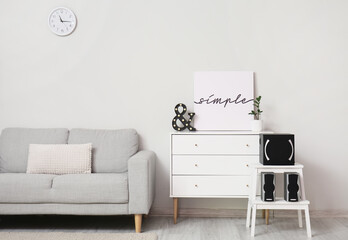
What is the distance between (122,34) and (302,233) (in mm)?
2524

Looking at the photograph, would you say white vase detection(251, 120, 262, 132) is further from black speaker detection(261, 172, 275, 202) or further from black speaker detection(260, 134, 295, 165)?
black speaker detection(261, 172, 275, 202)

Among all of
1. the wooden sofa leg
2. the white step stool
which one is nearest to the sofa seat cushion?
the wooden sofa leg

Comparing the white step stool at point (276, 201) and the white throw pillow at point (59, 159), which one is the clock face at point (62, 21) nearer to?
the white throw pillow at point (59, 159)

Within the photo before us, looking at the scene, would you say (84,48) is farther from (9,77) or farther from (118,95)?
(9,77)

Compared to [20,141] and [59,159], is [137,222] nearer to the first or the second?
[59,159]

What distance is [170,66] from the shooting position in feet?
11.8

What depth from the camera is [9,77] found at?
3.65m

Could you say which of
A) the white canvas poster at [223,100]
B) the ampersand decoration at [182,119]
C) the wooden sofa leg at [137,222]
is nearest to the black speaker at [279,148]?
the white canvas poster at [223,100]

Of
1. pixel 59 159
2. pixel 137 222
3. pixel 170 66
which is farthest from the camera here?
pixel 170 66

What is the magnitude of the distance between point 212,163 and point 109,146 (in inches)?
39.3

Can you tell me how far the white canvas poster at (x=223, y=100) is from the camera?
3529mm

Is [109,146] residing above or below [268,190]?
above

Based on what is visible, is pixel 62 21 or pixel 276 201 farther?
pixel 62 21

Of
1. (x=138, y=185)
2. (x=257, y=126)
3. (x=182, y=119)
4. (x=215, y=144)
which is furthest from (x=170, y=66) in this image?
(x=138, y=185)
